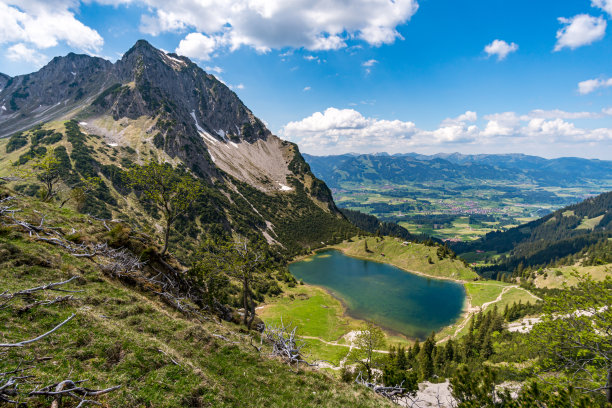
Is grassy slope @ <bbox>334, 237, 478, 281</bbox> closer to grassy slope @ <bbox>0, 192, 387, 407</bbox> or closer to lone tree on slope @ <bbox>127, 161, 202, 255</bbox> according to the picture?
grassy slope @ <bbox>0, 192, 387, 407</bbox>

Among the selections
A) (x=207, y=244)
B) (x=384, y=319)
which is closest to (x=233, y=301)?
(x=384, y=319)

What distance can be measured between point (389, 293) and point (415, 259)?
54.0m

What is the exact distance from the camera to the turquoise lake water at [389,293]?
9726 centimetres

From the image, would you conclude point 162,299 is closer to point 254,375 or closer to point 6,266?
point 6,266

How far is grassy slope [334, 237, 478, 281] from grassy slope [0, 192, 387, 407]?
15214 cm

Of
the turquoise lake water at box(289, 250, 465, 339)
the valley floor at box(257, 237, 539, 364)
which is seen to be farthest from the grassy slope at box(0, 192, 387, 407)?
the turquoise lake water at box(289, 250, 465, 339)

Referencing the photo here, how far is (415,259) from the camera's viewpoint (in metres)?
167

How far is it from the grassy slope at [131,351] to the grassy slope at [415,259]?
15214 cm

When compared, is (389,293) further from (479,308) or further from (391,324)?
(479,308)

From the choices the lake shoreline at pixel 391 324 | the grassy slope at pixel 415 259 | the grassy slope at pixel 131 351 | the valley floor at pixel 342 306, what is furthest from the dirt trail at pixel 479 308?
the grassy slope at pixel 131 351

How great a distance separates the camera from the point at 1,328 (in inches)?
485

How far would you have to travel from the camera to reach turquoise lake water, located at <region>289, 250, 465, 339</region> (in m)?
97.3

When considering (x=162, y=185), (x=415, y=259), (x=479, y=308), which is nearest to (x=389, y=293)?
(x=479, y=308)

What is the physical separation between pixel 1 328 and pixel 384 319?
338ft
